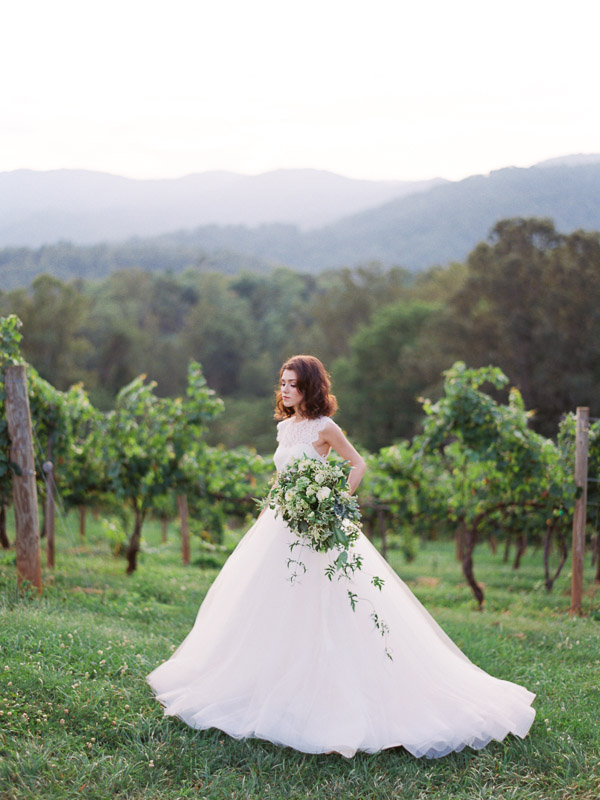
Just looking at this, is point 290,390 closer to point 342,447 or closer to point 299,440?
point 299,440

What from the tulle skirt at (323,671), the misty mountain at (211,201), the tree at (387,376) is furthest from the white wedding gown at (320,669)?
the misty mountain at (211,201)

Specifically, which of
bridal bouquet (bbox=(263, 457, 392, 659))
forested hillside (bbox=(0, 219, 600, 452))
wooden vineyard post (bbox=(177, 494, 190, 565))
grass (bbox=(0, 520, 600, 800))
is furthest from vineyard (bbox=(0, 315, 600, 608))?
forested hillside (bbox=(0, 219, 600, 452))

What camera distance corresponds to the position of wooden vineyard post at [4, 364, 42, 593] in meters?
5.64

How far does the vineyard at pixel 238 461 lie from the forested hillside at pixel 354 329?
1670 centimetres

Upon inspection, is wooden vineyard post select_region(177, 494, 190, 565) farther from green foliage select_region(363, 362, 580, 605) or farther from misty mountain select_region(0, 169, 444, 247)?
misty mountain select_region(0, 169, 444, 247)

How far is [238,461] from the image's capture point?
8.46 meters

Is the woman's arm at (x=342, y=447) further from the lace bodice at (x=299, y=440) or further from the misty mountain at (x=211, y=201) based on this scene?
the misty mountain at (x=211, y=201)

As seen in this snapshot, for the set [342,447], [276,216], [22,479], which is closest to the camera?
[342,447]

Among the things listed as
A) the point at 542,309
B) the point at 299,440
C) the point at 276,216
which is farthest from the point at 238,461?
the point at 276,216

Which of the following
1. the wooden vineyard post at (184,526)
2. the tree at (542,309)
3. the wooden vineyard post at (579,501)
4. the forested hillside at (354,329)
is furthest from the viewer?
the forested hillside at (354,329)

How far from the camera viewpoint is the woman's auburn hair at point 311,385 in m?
4.32

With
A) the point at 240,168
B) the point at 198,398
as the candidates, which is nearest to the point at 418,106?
the point at 198,398

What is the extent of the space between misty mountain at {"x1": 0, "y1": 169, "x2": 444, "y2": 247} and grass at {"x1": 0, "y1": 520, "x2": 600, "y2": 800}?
53983mm

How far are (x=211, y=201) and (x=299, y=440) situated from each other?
105728 millimetres
